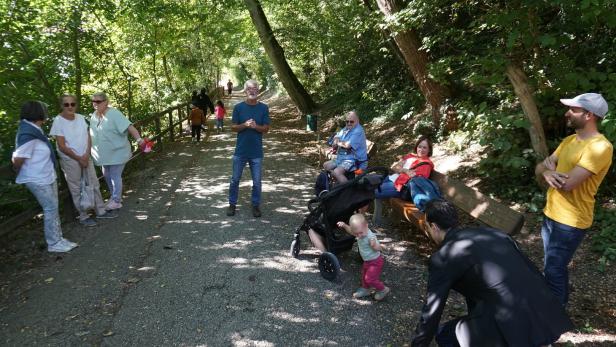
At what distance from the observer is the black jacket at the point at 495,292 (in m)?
2.17

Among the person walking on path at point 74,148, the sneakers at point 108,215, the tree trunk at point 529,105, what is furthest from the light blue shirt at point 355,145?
the person walking on path at point 74,148

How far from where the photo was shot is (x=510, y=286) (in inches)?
86.2

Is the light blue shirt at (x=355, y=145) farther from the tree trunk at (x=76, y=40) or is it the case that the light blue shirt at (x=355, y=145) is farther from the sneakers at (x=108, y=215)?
the tree trunk at (x=76, y=40)

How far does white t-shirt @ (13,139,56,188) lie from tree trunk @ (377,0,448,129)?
6408mm

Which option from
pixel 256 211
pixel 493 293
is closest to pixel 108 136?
pixel 256 211

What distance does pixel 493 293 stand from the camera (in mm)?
2230

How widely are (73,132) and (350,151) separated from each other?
4060 mm

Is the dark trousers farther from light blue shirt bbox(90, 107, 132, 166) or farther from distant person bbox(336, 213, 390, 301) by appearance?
distant person bbox(336, 213, 390, 301)

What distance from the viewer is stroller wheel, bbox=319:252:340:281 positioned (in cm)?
424

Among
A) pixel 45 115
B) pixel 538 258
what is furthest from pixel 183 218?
pixel 538 258

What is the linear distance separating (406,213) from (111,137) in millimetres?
4656

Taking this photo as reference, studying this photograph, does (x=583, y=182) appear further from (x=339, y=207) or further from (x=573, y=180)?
(x=339, y=207)

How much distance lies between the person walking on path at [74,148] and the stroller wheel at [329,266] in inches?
146

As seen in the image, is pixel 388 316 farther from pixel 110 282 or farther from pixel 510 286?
pixel 110 282
